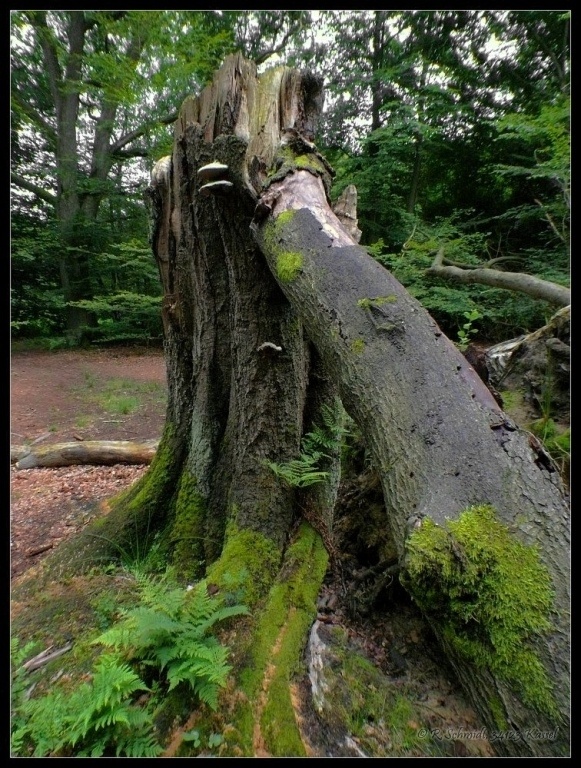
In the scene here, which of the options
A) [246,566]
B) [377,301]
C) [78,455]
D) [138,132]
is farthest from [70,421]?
[138,132]

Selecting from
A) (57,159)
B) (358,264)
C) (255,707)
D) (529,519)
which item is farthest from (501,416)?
(57,159)

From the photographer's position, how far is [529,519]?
1.22 meters

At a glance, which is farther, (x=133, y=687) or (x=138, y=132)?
(x=138, y=132)

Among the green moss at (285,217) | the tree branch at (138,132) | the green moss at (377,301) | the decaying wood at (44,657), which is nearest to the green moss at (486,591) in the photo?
the green moss at (377,301)

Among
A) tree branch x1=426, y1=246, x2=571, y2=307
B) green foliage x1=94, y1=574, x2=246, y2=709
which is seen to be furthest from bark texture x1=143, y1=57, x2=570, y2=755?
tree branch x1=426, y1=246, x2=571, y2=307

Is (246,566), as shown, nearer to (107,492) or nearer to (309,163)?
(309,163)

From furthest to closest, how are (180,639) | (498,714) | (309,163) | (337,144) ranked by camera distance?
(337,144) → (309,163) → (180,639) → (498,714)

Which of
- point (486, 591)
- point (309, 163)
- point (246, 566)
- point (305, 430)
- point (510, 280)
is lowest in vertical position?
point (246, 566)

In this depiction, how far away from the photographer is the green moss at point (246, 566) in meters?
2.15

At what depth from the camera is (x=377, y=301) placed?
177cm

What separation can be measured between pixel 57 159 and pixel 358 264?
16.0 metres

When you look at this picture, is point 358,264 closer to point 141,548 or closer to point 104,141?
point 141,548

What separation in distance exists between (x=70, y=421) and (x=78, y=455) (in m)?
2.17

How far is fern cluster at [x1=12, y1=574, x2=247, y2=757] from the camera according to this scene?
1.45 m
